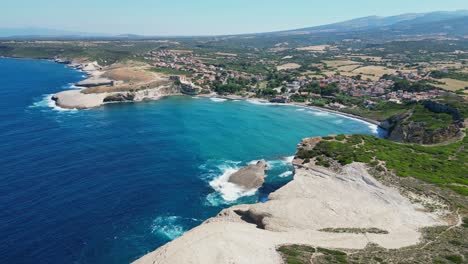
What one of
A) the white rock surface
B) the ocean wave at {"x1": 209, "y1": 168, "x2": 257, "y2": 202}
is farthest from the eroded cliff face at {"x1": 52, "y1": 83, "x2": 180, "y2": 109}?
the white rock surface

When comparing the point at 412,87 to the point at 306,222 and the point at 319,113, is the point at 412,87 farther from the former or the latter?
the point at 306,222

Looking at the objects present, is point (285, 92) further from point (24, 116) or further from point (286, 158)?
point (24, 116)

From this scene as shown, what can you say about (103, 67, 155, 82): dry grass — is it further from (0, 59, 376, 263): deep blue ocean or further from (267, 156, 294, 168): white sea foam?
(267, 156, 294, 168): white sea foam

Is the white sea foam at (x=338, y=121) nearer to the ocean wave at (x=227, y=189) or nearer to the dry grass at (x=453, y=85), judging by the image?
the ocean wave at (x=227, y=189)

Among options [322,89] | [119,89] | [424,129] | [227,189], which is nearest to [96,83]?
[119,89]

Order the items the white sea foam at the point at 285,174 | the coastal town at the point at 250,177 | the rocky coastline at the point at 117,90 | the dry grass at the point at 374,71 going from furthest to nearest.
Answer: the dry grass at the point at 374,71
the rocky coastline at the point at 117,90
the white sea foam at the point at 285,174
the coastal town at the point at 250,177

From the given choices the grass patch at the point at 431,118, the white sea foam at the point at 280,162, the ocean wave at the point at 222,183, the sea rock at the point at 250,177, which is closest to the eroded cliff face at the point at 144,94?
the ocean wave at the point at 222,183

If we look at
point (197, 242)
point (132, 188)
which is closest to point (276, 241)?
point (197, 242)
